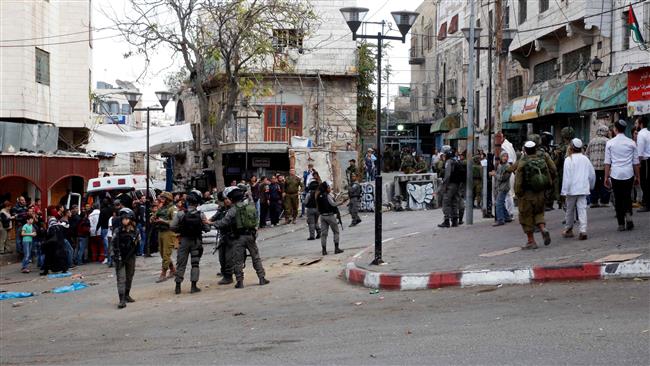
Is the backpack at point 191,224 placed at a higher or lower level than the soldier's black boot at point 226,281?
higher

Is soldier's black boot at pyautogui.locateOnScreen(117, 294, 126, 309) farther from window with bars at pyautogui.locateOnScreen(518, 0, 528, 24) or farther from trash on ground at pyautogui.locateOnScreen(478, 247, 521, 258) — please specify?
window with bars at pyautogui.locateOnScreen(518, 0, 528, 24)

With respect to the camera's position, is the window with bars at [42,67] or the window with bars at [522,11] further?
the window with bars at [522,11]

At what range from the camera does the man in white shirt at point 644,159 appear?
13320mm

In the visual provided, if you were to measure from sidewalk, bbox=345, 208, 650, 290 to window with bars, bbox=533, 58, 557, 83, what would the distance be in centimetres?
1710

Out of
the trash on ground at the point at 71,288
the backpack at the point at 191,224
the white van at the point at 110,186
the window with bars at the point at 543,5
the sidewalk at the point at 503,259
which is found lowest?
the trash on ground at the point at 71,288

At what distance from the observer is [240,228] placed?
45.6ft

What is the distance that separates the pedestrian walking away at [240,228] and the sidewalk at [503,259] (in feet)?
5.67

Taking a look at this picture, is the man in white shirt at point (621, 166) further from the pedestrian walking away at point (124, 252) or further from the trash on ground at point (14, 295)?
the trash on ground at point (14, 295)

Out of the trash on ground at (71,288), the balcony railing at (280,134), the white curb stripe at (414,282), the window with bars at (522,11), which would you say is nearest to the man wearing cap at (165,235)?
the trash on ground at (71,288)

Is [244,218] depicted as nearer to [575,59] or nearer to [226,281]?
[226,281]

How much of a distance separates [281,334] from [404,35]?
6.61m

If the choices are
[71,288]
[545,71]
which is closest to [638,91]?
[545,71]

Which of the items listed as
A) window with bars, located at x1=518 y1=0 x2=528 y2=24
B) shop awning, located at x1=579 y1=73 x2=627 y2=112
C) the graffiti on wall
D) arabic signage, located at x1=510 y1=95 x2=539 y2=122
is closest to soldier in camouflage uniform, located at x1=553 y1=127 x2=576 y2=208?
shop awning, located at x1=579 y1=73 x2=627 y2=112

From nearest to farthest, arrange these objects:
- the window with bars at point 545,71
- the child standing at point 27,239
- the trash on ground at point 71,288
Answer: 1. the trash on ground at point 71,288
2. the child standing at point 27,239
3. the window with bars at point 545,71
